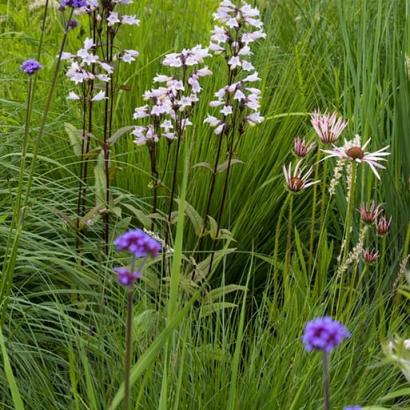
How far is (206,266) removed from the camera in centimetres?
269

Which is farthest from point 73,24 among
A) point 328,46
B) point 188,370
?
point 328,46

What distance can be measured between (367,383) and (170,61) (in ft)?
3.58

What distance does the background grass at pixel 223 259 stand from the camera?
6.63 feet

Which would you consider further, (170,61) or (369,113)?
(369,113)

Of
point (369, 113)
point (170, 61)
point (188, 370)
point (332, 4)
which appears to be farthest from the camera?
point (332, 4)

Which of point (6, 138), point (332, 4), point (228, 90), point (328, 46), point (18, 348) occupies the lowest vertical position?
point (18, 348)

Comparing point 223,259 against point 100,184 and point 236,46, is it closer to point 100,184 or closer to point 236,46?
point 100,184

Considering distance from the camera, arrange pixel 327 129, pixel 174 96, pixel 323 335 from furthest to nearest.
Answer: pixel 174 96 → pixel 327 129 → pixel 323 335

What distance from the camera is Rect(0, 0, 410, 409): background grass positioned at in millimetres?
2021

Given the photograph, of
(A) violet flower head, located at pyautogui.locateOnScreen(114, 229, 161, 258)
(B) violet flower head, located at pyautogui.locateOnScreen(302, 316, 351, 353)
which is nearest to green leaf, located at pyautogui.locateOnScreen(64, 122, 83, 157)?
(A) violet flower head, located at pyautogui.locateOnScreen(114, 229, 161, 258)

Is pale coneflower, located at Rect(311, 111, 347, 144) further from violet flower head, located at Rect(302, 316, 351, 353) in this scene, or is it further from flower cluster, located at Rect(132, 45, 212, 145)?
violet flower head, located at Rect(302, 316, 351, 353)

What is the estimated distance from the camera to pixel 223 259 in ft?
8.67

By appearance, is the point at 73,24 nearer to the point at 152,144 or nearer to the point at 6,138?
the point at 152,144

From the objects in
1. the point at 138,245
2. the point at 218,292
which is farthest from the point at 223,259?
the point at 138,245
